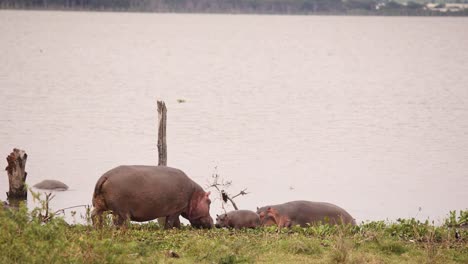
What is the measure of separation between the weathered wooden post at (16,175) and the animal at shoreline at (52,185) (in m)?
2.63

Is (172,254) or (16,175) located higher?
(172,254)

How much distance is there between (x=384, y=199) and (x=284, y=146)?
10043 millimetres

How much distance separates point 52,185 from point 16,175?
117 inches

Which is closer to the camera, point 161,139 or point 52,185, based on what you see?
point 161,139

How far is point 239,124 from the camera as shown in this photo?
4031 centimetres

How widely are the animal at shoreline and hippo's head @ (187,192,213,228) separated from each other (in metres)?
8.75

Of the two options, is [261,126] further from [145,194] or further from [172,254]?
[172,254]

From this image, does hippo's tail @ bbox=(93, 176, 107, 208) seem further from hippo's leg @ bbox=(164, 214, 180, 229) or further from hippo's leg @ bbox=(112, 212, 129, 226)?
hippo's leg @ bbox=(164, 214, 180, 229)

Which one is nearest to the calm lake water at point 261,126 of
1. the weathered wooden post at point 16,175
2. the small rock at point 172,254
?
the weathered wooden post at point 16,175

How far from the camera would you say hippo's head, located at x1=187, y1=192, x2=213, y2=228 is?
14.6m

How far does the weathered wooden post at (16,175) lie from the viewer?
19672 mm

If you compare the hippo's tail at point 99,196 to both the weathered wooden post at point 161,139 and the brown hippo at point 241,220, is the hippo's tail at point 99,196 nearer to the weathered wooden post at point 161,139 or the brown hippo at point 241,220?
the brown hippo at point 241,220

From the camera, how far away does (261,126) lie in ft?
130

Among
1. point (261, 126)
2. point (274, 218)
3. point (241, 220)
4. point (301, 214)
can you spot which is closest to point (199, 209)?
point (241, 220)
